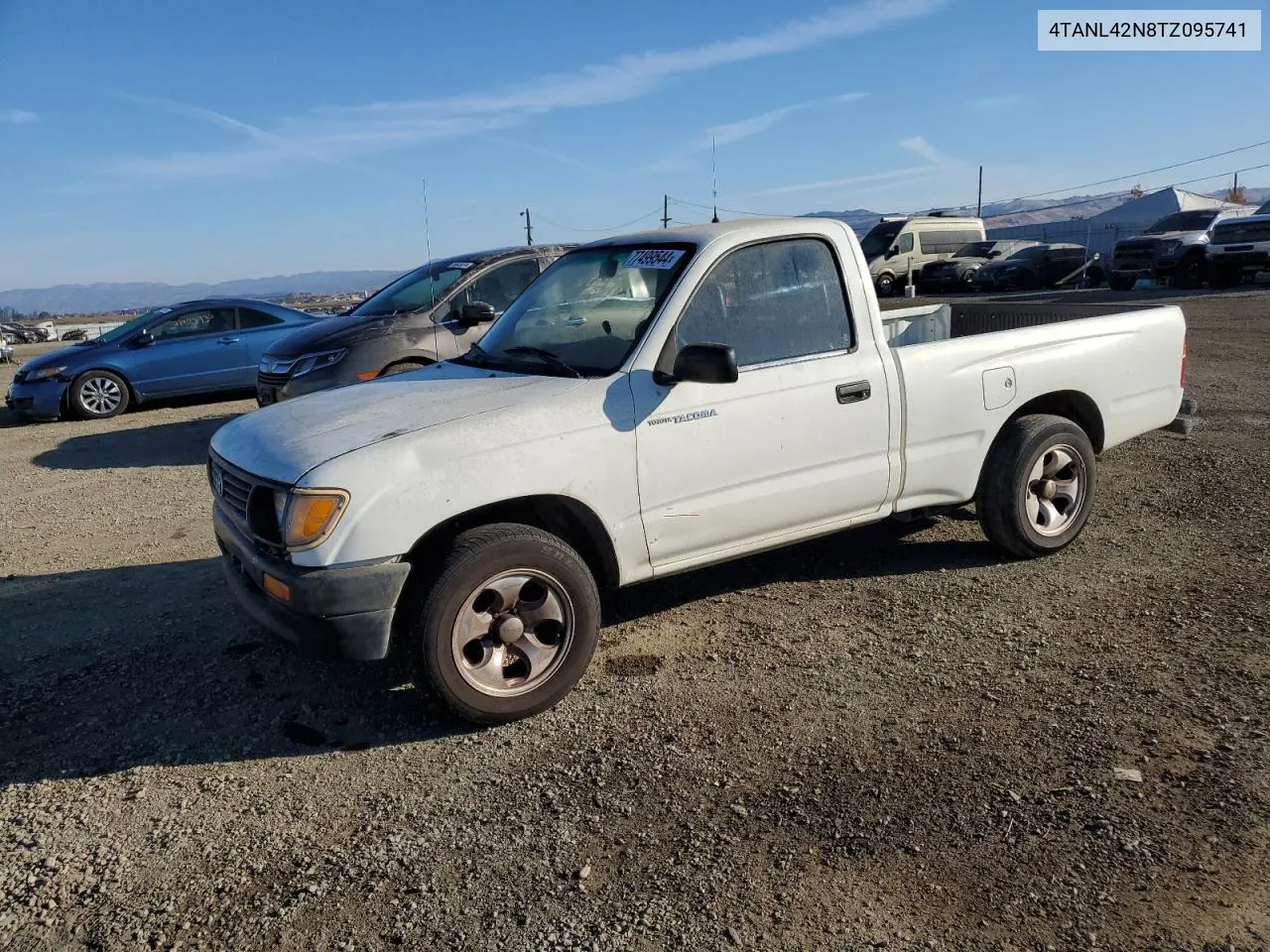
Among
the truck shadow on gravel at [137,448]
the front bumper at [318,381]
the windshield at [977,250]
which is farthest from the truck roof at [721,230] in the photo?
the windshield at [977,250]

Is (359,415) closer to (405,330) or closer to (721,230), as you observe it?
(721,230)

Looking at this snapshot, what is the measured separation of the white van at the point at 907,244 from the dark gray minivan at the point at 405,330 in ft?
71.5

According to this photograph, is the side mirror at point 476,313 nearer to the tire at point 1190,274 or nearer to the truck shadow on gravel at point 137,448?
the truck shadow on gravel at point 137,448

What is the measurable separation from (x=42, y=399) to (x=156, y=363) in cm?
140

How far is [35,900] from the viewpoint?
285cm

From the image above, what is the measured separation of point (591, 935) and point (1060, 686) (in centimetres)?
221

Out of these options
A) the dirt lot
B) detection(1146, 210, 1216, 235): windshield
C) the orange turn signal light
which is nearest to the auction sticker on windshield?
the dirt lot

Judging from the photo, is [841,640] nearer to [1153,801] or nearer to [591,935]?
[1153,801]

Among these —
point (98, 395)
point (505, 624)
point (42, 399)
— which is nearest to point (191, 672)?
point (505, 624)

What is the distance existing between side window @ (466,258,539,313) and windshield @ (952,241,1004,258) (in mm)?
25222

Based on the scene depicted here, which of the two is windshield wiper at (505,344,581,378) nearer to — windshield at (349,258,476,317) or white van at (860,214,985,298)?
windshield at (349,258,476,317)

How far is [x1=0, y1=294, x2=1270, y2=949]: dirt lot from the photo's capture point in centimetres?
267

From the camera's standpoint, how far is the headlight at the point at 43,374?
39.7ft

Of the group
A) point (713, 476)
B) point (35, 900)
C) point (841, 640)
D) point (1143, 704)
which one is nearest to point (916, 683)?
point (841, 640)
